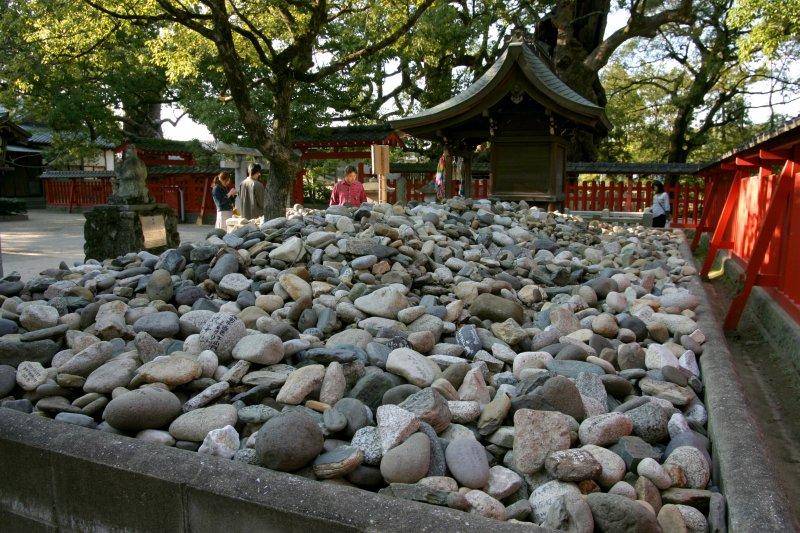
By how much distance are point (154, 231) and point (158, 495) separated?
853cm

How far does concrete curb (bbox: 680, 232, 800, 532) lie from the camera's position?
1.76 metres

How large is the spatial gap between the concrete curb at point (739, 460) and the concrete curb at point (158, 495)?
0.68 metres

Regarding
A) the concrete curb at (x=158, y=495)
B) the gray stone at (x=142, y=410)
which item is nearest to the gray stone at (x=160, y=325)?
the gray stone at (x=142, y=410)

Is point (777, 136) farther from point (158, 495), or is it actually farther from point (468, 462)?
point (158, 495)

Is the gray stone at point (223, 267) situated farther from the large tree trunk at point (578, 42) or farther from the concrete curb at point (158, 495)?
the large tree trunk at point (578, 42)

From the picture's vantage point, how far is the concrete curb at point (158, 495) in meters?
1.80

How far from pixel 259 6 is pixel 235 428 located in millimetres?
13206

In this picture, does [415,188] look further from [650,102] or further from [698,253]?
[650,102]

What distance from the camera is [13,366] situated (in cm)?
297

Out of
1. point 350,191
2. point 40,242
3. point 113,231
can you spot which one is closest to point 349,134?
point 40,242

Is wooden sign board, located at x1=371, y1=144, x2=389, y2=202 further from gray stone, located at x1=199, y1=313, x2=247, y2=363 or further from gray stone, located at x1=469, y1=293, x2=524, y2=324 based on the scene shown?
gray stone, located at x1=199, y1=313, x2=247, y2=363

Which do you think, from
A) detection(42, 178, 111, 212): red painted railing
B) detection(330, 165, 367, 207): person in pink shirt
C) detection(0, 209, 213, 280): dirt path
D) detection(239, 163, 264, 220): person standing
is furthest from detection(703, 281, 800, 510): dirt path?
detection(42, 178, 111, 212): red painted railing

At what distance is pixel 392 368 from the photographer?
2873 millimetres

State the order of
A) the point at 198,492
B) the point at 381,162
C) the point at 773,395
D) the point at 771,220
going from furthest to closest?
the point at 381,162, the point at 771,220, the point at 773,395, the point at 198,492
